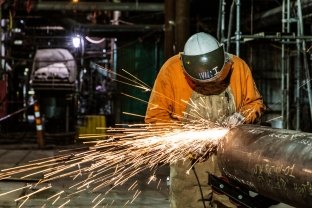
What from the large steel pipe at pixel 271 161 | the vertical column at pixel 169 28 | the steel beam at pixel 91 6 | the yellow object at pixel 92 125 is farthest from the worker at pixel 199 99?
the steel beam at pixel 91 6

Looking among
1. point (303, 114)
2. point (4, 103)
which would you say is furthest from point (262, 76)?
point (4, 103)

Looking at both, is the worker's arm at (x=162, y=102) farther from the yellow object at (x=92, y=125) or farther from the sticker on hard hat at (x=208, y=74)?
the yellow object at (x=92, y=125)

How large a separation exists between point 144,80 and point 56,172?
25.1ft

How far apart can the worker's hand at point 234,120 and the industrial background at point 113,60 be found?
16.2 feet

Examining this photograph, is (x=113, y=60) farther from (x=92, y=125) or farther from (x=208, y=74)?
(x=208, y=74)

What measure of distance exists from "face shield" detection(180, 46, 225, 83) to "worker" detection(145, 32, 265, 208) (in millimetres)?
11

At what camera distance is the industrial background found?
10516 millimetres

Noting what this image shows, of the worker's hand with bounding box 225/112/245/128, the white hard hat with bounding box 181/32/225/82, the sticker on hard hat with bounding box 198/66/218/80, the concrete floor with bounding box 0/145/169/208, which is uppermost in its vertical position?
the white hard hat with bounding box 181/32/225/82

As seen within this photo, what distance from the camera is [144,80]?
15.6 meters

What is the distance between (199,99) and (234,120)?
463 millimetres

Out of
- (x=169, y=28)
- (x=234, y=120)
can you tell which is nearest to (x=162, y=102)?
(x=234, y=120)

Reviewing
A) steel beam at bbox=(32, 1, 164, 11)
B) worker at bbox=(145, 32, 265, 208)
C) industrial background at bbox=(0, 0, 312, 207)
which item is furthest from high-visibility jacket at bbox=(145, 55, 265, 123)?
steel beam at bbox=(32, 1, 164, 11)

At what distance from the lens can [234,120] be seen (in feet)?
12.2

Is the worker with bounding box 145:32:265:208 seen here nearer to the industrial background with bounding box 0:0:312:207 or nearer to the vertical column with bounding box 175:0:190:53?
the industrial background with bounding box 0:0:312:207
